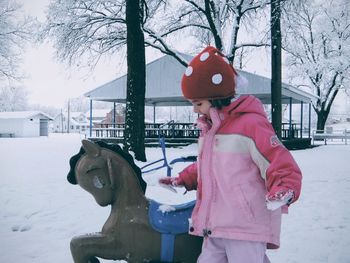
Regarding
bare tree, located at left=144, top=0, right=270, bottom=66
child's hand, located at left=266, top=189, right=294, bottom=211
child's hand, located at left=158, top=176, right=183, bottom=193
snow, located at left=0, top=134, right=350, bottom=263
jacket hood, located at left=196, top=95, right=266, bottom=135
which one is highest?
bare tree, located at left=144, top=0, right=270, bottom=66

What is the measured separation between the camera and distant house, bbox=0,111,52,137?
3371cm

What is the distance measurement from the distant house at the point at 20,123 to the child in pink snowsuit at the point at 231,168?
1356 inches

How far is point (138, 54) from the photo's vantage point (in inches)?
359

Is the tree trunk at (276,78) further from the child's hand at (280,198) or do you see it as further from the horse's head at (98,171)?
the child's hand at (280,198)

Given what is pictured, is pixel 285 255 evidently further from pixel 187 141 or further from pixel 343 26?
pixel 343 26

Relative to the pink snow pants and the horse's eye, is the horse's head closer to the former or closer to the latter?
the horse's eye

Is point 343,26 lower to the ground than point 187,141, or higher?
higher

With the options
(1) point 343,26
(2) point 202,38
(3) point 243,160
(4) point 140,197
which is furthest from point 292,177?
(1) point 343,26

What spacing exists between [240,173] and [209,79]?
496mm

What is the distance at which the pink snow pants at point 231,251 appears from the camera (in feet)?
5.83

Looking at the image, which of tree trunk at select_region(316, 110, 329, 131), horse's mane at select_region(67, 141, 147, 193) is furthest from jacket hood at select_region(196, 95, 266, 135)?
tree trunk at select_region(316, 110, 329, 131)

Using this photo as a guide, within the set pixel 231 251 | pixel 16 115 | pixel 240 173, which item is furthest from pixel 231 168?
pixel 16 115

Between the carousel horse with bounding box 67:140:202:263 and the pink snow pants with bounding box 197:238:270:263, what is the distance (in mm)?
148

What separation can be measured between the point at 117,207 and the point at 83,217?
2.84m
